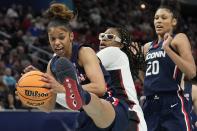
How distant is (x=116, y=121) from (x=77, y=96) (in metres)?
0.63

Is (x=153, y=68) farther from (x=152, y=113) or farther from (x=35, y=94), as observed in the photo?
(x=35, y=94)

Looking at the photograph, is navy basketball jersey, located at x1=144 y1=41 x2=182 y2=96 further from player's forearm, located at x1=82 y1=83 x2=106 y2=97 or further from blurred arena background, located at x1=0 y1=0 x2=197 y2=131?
player's forearm, located at x1=82 y1=83 x2=106 y2=97

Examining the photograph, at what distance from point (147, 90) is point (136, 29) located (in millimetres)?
13011

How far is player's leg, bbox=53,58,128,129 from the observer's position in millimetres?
3799

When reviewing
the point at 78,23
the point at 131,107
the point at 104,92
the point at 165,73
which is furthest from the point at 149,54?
the point at 78,23

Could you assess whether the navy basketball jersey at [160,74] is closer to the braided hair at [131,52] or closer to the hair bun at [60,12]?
the braided hair at [131,52]

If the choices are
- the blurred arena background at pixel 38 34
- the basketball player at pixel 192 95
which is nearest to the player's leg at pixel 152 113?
the basketball player at pixel 192 95

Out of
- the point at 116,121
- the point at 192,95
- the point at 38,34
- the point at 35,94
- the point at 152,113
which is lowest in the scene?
the point at 38,34

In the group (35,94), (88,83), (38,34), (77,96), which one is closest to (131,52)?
(88,83)

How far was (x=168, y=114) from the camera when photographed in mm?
5113

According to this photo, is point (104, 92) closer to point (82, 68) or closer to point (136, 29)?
point (82, 68)

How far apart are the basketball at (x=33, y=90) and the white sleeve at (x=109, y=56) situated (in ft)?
2.19

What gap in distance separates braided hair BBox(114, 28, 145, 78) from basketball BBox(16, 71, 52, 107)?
113 centimetres

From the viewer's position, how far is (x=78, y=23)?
52.9 ft
